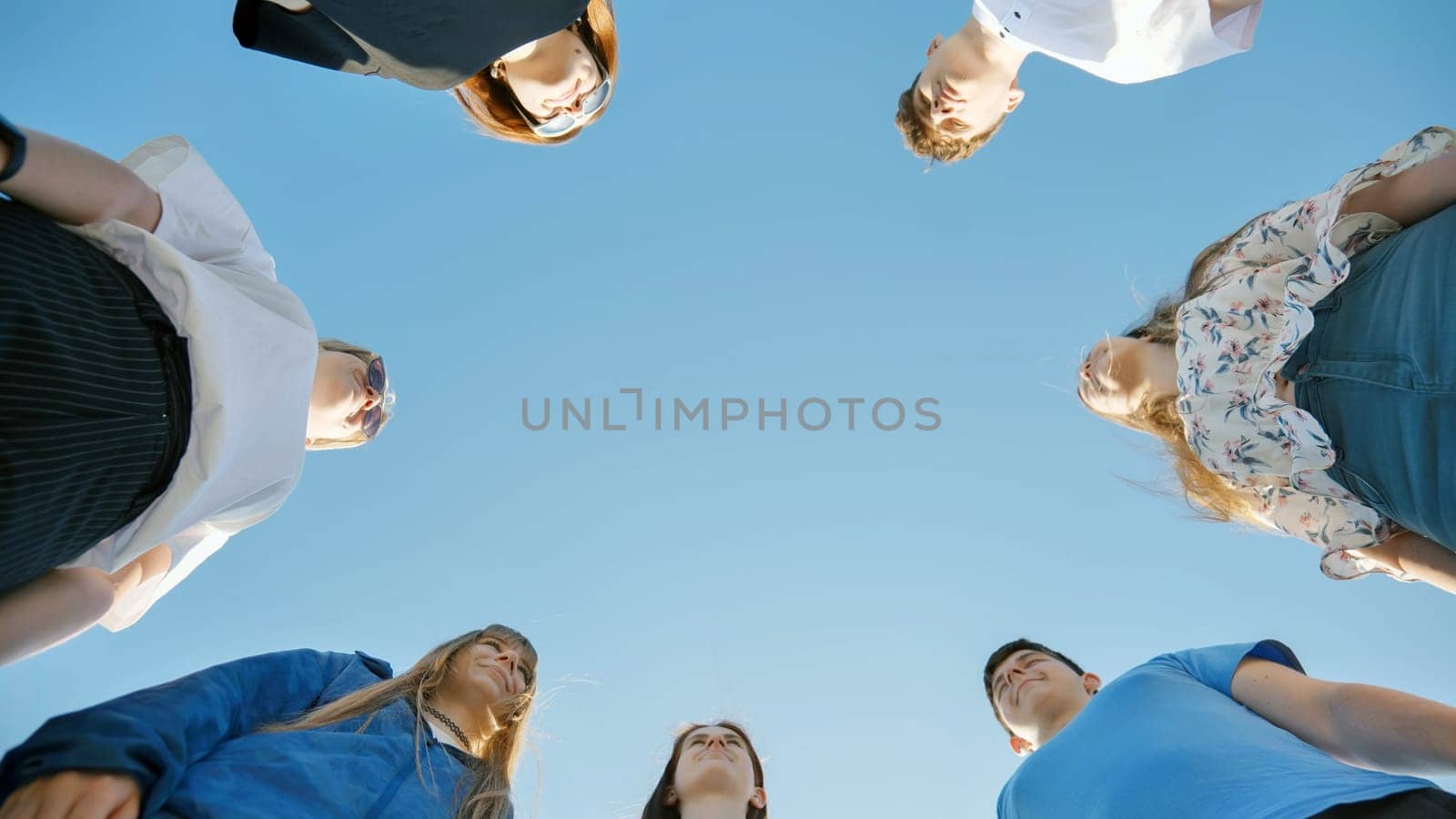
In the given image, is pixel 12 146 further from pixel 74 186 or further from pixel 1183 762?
pixel 1183 762

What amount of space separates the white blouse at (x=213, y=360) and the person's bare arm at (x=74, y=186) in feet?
0.15

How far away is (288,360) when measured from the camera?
1955 mm

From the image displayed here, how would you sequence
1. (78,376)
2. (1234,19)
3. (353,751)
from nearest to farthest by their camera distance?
(78,376), (353,751), (1234,19)

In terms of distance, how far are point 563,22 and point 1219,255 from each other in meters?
2.19

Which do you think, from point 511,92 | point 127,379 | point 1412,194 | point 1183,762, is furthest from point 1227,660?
point 511,92

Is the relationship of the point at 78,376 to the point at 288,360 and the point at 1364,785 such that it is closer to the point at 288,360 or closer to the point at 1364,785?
the point at 288,360

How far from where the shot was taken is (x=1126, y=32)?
2.48m

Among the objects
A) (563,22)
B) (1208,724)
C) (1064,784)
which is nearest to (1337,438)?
(1208,724)

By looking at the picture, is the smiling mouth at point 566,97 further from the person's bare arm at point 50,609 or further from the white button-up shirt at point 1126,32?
the person's bare arm at point 50,609

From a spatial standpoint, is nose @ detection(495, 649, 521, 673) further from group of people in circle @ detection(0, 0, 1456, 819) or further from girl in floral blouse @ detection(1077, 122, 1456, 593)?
girl in floral blouse @ detection(1077, 122, 1456, 593)

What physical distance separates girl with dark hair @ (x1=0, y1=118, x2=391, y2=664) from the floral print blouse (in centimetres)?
244

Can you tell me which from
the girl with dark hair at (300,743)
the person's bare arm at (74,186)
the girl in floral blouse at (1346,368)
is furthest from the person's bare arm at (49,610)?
the girl in floral blouse at (1346,368)

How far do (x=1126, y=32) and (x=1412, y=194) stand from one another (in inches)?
40.2

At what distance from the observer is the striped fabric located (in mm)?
1298
